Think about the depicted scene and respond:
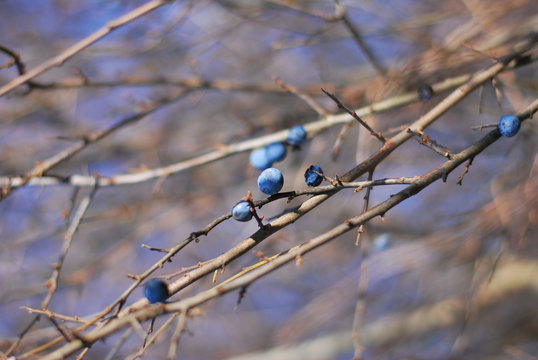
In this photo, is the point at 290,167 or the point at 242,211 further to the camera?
the point at 290,167

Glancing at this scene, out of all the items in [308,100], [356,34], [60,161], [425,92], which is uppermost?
[60,161]

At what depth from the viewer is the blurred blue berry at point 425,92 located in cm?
255

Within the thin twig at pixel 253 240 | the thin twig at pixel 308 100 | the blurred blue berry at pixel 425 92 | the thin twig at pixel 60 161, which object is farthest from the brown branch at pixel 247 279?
the thin twig at pixel 60 161

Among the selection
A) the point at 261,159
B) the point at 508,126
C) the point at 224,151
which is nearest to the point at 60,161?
the point at 224,151

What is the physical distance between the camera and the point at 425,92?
101 inches

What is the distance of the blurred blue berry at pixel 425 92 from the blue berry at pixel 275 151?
73cm

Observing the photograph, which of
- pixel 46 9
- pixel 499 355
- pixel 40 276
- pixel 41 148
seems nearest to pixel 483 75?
pixel 499 355

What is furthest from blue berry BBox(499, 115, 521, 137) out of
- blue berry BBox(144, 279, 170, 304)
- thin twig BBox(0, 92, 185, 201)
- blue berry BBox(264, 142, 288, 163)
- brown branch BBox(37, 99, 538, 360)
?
thin twig BBox(0, 92, 185, 201)

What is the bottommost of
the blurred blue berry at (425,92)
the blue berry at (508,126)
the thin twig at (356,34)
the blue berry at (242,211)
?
the blue berry at (508,126)

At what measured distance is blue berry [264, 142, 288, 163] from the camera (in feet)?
8.82

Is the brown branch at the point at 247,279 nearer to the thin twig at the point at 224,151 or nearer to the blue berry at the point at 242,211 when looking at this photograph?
the blue berry at the point at 242,211

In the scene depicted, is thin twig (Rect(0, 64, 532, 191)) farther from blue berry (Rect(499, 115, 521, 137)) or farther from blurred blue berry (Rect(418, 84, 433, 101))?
blue berry (Rect(499, 115, 521, 137))

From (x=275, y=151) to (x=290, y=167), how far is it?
116 centimetres

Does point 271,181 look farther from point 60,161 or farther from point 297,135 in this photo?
point 60,161
